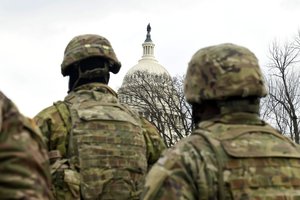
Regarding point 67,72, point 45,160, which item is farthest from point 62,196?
point 45,160

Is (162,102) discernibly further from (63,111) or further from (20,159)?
(20,159)

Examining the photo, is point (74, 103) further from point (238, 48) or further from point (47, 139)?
point (238, 48)

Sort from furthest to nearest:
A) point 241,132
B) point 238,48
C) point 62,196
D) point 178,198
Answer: point 62,196, point 238,48, point 241,132, point 178,198

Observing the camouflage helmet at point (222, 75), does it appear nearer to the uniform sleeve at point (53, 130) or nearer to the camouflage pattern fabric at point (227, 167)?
the camouflage pattern fabric at point (227, 167)

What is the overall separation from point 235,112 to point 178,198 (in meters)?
0.69

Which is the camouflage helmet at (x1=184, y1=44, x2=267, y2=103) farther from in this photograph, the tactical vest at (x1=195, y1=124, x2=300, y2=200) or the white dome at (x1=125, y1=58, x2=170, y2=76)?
the white dome at (x1=125, y1=58, x2=170, y2=76)

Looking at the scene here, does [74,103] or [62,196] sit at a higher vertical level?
[74,103]

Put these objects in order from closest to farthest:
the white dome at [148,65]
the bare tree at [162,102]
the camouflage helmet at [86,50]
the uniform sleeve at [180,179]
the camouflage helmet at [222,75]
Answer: the uniform sleeve at [180,179] < the camouflage helmet at [222,75] < the camouflage helmet at [86,50] < the bare tree at [162,102] < the white dome at [148,65]

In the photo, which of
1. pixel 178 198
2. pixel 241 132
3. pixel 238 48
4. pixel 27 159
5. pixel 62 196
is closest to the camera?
pixel 27 159

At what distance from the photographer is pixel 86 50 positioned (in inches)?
285

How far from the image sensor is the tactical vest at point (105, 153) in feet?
22.0

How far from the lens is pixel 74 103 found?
7062mm

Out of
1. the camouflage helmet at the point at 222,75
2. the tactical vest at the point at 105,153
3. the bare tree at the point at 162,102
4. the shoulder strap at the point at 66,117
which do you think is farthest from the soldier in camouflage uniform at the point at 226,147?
the bare tree at the point at 162,102

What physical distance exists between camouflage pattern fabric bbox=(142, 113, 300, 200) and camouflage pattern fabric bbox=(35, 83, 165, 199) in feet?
9.21
